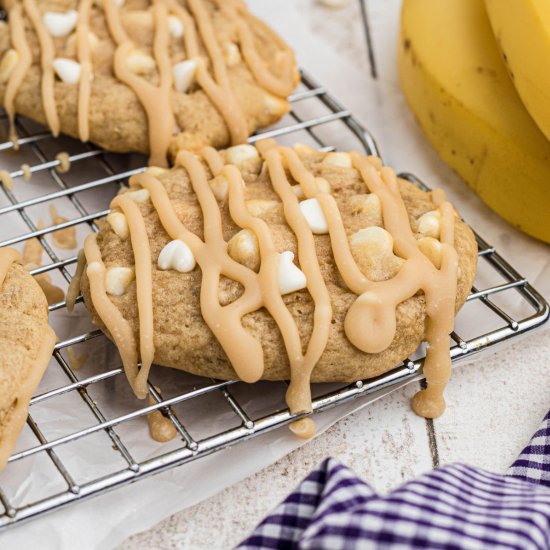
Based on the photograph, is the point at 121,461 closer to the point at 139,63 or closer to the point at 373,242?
the point at 373,242

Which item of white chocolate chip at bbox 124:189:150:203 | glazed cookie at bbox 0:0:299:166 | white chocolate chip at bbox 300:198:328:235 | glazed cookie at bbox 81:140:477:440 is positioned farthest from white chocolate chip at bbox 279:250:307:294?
glazed cookie at bbox 0:0:299:166

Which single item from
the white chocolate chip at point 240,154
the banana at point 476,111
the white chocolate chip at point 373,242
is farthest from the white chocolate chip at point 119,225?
the banana at point 476,111

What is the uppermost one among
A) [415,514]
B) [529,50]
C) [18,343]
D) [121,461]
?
[529,50]

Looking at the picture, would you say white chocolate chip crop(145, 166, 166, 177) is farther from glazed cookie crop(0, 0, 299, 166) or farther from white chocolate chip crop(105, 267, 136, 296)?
white chocolate chip crop(105, 267, 136, 296)

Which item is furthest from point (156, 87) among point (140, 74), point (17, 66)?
point (17, 66)

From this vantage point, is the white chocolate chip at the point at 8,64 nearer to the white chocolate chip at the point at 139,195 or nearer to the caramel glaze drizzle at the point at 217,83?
the caramel glaze drizzle at the point at 217,83

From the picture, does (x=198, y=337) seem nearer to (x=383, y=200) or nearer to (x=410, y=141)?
(x=383, y=200)
